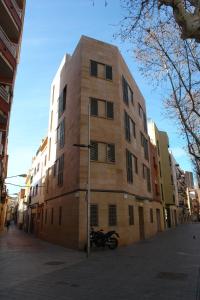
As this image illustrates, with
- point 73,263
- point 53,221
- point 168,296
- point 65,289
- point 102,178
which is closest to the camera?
point 168,296

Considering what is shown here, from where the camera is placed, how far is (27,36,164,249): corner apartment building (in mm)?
18266

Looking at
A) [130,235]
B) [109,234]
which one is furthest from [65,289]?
[130,235]

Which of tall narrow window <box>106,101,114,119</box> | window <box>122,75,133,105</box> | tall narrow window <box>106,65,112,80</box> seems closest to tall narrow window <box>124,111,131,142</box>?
window <box>122,75,133,105</box>

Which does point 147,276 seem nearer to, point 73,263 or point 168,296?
point 168,296

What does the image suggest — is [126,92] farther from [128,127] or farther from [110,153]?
[110,153]

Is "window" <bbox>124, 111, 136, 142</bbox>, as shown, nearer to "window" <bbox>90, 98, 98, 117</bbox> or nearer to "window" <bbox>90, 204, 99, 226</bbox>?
"window" <bbox>90, 98, 98, 117</bbox>

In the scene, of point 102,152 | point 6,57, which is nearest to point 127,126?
point 102,152

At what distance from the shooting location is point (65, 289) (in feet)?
24.3

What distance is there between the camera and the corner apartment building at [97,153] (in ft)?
59.9

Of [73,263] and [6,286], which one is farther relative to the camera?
[73,263]

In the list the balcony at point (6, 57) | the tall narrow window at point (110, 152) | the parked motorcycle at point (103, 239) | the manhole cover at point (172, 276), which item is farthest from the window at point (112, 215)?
the balcony at point (6, 57)

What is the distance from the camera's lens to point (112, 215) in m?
18.5

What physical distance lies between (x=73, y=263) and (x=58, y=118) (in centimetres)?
1646

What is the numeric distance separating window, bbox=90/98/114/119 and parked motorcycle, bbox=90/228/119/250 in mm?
8593
